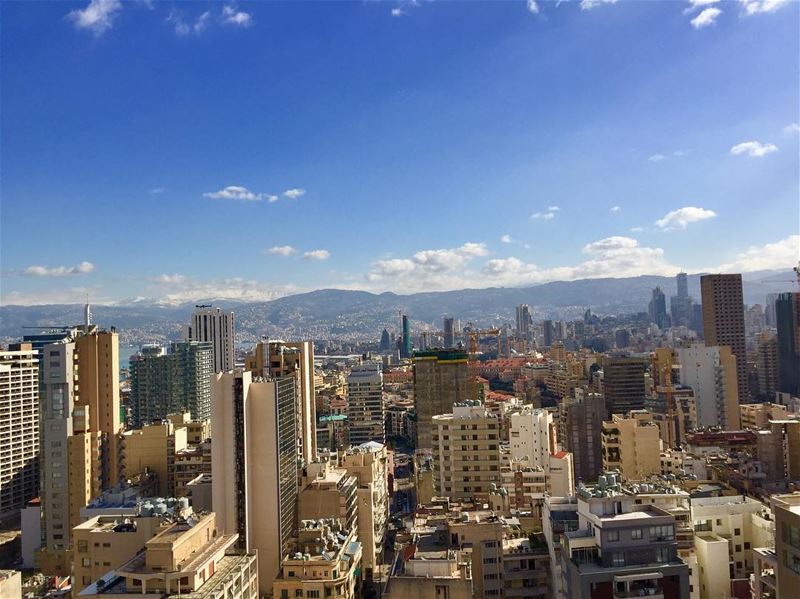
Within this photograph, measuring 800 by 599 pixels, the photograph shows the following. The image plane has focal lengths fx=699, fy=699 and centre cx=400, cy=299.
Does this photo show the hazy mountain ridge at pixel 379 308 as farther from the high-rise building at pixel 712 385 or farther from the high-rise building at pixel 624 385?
the high-rise building at pixel 712 385

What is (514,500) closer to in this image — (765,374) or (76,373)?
(76,373)

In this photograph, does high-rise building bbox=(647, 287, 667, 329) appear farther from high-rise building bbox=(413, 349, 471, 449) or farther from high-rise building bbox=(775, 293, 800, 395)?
high-rise building bbox=(413, 349, 471, 449)

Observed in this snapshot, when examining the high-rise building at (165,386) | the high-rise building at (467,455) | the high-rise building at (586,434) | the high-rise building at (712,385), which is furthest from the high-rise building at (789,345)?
the high-rise building at (165,386)

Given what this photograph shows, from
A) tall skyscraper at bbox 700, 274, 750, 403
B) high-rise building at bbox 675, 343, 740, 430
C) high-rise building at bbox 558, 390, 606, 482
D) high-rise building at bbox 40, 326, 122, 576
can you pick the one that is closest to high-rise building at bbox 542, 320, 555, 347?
tall skyscraper at bbox 700, 274, 750, 403

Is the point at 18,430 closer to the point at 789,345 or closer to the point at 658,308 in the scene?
the point at 789,345

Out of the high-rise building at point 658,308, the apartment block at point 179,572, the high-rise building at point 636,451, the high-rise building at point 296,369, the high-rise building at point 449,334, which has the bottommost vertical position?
the high-rise building at point 636,451

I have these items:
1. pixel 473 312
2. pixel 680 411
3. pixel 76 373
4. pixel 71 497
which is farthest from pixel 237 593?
pixel 473 312
